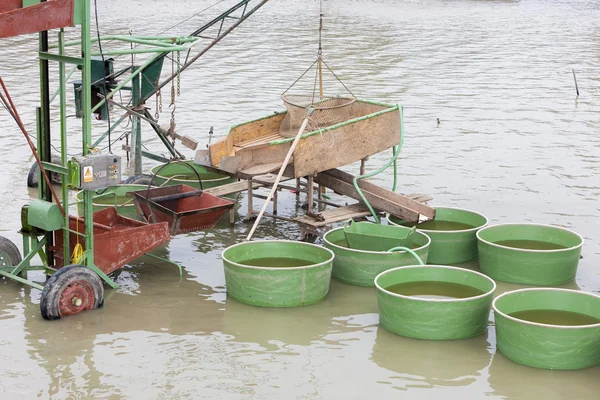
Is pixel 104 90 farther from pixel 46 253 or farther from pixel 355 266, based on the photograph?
pixel 355 266

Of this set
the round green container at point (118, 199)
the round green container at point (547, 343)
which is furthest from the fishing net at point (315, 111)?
the round green container at point (547, 343)

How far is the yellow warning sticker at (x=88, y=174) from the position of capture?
9117 mm

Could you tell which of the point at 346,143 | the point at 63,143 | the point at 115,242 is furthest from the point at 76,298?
the point at 346,143

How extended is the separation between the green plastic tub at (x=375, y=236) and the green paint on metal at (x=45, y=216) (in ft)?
10.1

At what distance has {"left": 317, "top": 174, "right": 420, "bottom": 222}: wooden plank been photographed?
36.6ft

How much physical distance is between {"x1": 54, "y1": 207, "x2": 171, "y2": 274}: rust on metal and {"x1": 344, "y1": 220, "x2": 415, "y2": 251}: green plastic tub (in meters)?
2.04

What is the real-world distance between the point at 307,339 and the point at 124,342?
1.65 m

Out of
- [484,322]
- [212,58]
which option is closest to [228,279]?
[484,322]

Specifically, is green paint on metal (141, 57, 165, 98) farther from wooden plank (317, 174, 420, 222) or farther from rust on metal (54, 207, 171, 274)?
rust on metal (54, 207, 171, 274)

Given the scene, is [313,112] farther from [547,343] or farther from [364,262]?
[547,343]

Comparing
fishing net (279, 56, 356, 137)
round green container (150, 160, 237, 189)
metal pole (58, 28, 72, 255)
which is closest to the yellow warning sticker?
metal pole (58, 28, 72, 255)

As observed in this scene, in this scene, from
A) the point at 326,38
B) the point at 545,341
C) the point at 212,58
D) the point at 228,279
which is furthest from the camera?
the point at 326,38

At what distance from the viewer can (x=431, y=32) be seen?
110ft

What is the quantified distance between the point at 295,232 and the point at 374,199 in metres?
1.22
